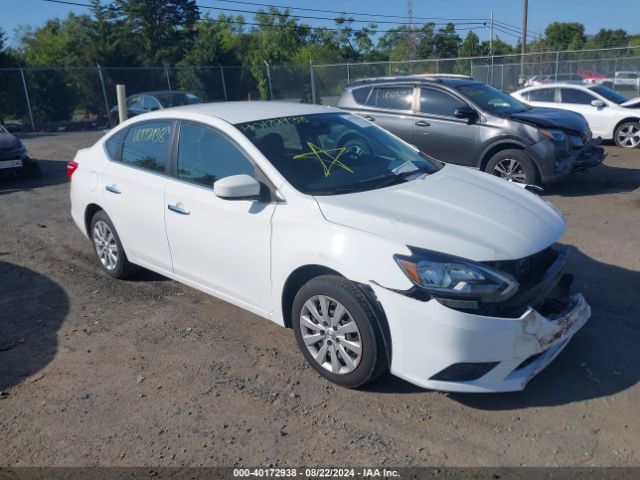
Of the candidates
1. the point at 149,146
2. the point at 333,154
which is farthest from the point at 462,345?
the point at 149,146

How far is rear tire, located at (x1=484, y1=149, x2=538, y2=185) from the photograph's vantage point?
27.3 ft

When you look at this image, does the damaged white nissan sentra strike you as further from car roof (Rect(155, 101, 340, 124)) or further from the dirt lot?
the dirt lot

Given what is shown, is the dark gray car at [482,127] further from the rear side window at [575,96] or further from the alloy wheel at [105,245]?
the alloy wheel at [105,245]

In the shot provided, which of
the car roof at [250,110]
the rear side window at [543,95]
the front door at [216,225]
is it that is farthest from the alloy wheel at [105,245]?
the rear side window at [543,95]

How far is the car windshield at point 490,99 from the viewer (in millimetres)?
8898

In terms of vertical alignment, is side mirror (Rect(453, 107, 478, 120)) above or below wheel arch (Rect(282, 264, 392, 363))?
above

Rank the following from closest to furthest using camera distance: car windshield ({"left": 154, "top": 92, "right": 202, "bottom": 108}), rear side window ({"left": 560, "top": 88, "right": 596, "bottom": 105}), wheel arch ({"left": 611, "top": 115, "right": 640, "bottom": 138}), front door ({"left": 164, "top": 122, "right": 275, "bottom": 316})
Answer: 1. front door ({"left": 164, "top": 122, "right": 275, "bottom": 316})
2. wheel arch ({"left": 611, "top": 115, "right": 640, "bottom": 138})
3. rear side window ({"left": 560, "top": 88, "right": 596, "bottom": 105})
4. car windshield ({"left": 154, "top": 92, "right": 202, "bottom": 108})

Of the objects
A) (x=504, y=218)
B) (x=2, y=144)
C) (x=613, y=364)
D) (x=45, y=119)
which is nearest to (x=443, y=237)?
(x=504, y=218)

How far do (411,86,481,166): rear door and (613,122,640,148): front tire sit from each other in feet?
17.9

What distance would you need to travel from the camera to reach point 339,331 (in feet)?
11.8

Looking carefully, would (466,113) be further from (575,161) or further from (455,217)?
(455,217)

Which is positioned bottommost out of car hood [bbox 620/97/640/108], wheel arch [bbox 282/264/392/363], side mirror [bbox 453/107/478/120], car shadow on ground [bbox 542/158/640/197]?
car shadow on ground [bbox 542/158/640/197]

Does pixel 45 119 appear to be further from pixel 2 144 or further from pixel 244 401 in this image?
pixel 244 401

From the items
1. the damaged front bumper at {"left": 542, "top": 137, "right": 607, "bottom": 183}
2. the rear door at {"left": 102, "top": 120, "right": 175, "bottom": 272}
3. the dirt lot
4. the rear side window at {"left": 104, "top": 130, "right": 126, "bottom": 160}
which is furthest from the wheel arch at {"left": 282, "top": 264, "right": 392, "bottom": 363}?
the damaged front bumper at {"left": 542, "top": 137, "right": 607, "bottom": 183}
